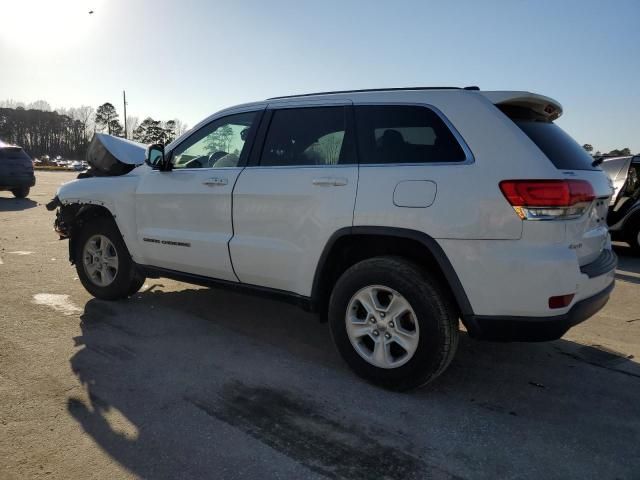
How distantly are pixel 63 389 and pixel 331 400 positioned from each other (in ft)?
5.53

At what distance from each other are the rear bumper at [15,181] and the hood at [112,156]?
10159 mm

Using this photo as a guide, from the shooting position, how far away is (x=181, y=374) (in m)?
3.35

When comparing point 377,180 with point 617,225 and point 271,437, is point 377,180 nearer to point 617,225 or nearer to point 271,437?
point 271,437

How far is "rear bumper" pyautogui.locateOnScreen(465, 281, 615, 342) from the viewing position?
2.72 metres

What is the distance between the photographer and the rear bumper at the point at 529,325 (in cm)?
272

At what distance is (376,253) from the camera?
334 centimetres

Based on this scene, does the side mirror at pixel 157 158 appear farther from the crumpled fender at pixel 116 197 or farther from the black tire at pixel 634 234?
the black tire at pixel 634 234

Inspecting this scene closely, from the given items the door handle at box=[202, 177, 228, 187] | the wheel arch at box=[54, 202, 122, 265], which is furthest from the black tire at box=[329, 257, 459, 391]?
the wheel arch at box=[54, 202, 122, 265]

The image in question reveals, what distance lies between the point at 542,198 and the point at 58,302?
4.50 metres

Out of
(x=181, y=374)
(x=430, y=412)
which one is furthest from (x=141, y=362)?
(x=430, y=412)

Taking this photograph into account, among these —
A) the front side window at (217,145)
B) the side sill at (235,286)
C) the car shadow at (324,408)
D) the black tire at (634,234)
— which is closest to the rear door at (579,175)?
the car shadow at (324,408)

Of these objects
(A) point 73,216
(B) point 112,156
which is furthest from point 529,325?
(A) point 73,216

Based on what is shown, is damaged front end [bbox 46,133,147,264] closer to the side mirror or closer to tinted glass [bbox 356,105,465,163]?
the side mirror

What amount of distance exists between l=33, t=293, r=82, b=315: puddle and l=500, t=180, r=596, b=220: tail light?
3.99 meters
